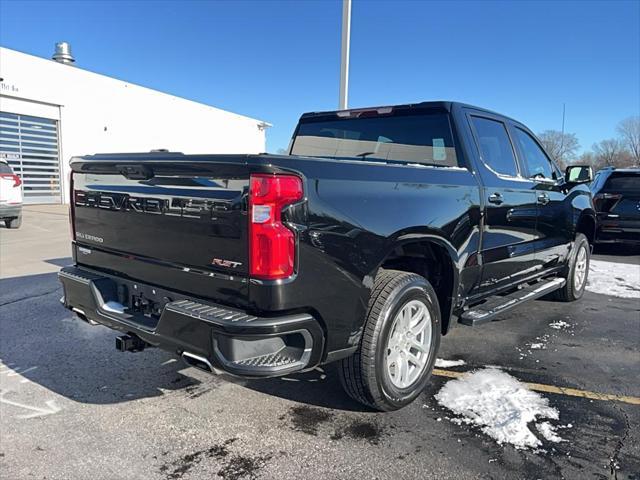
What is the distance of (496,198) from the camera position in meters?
4.07

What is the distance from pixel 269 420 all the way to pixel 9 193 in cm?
1175

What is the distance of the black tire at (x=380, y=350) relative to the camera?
2947 mm

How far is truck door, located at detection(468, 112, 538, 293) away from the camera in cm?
404

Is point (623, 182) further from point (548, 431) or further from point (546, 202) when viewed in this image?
point (548, 431)

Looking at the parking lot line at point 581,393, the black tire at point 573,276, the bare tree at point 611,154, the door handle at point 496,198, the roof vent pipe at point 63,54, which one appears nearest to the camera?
Result: the parking lot line at point 581,393

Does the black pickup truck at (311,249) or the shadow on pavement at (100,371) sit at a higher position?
the black pickup truck at (311,249)

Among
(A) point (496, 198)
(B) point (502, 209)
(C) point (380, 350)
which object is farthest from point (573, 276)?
(C) point (380, 350)

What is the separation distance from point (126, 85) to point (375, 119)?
21528 millimetres

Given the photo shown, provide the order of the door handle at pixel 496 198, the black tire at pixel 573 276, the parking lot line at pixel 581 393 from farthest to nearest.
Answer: the black tire at pixel 573 276 → the door handle at pixel 496 198 → the parking lot line at pixel 581 393

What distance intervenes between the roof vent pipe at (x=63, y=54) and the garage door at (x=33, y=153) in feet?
17.0

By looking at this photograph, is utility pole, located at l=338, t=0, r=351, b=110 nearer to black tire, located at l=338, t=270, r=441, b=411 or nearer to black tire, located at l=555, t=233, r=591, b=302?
black tire, located at l=555, t=233, r=591, b=302

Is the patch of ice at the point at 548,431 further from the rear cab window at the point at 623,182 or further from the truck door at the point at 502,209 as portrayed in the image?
the rear cab window at the point at 623,182

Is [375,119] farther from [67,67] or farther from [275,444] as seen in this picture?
[67,67]

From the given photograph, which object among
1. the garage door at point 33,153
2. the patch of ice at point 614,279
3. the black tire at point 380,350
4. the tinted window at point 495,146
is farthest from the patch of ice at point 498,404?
the garage door at point 33,153
